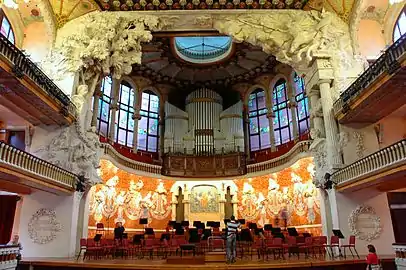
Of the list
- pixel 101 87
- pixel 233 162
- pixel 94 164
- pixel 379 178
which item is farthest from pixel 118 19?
pixel 379 178

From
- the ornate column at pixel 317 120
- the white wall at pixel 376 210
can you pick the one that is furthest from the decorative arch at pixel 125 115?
the white wall at pixel 376 210

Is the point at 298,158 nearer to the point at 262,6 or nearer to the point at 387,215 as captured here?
the point at 387,215

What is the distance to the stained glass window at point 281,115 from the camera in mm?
22609

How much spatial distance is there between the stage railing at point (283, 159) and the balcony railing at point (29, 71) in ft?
38.9

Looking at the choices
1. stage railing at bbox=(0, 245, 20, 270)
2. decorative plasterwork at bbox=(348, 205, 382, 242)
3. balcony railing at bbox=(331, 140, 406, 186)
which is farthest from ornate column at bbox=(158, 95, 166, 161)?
stage railing at bbox=(0, 245, 20, 270)

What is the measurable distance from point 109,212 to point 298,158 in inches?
450

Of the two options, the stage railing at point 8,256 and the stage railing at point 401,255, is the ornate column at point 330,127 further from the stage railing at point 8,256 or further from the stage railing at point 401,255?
the stage railing at point 8,256

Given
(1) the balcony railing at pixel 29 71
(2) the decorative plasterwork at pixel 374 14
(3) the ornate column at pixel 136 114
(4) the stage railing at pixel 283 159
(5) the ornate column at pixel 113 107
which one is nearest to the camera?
(1) the balcony railing at pixel 29 71

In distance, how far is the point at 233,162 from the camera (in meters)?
22.9

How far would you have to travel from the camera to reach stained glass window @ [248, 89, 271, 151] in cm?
2403

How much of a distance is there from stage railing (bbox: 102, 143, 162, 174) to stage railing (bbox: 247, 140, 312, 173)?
6406 millimetres

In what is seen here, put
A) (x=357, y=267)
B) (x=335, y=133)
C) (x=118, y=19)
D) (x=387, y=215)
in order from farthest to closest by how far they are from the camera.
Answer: (x=118, y=19) → (x=335, y=133) → (x=387, y=215) → (x=357, y=267)

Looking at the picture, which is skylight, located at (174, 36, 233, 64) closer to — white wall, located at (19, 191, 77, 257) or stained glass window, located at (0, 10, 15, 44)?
stained glass window, located at (0, 10, 15, 44)

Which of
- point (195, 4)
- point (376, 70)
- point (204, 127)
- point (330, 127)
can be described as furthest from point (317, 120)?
point (204, 127)
